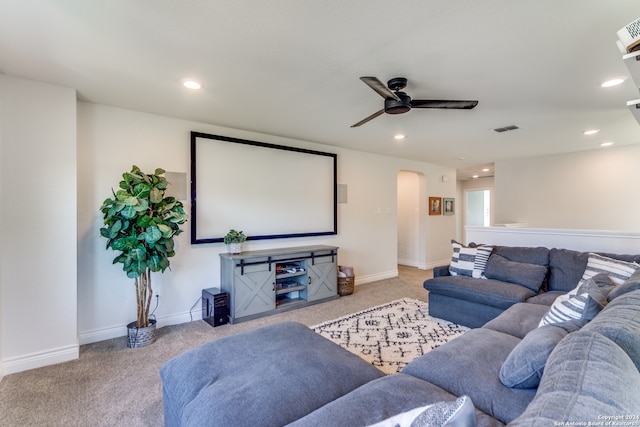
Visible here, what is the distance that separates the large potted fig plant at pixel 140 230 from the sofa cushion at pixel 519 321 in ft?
9.62

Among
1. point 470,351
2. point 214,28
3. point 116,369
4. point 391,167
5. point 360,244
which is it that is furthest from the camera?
point 391,167

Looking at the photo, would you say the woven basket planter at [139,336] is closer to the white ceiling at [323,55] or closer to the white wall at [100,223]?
the white wall at [100,223]

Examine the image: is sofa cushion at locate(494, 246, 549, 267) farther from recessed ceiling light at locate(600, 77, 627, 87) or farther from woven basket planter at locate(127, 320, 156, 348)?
woven basket planter at locate(127, 320, 156, 348)

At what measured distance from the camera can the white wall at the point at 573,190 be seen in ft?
16.4

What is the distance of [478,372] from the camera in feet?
4.91

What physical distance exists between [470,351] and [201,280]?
3099 mm

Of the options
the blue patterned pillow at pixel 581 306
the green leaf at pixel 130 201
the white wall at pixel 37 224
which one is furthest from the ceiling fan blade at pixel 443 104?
the white wall at pixel 37 224

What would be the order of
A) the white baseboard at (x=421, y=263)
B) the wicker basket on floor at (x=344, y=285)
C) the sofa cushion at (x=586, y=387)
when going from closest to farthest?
the sofa cushion at (x=586, y=387), the wicker basket on floor at (x=344, y=285), the white baseboard at (x=421, y=263)

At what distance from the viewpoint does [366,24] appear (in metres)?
1.79

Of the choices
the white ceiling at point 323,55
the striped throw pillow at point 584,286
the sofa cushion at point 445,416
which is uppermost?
the white ceiling at point 323,55

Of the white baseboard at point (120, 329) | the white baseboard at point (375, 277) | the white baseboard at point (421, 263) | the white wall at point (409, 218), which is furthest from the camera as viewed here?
the white wall at point (409, 218)

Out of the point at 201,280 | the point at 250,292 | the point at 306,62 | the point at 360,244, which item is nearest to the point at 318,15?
the point at 306,62

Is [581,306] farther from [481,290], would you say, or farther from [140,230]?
[140,230]

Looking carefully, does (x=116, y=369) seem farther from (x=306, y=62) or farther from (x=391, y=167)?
(x=391, y=167)
